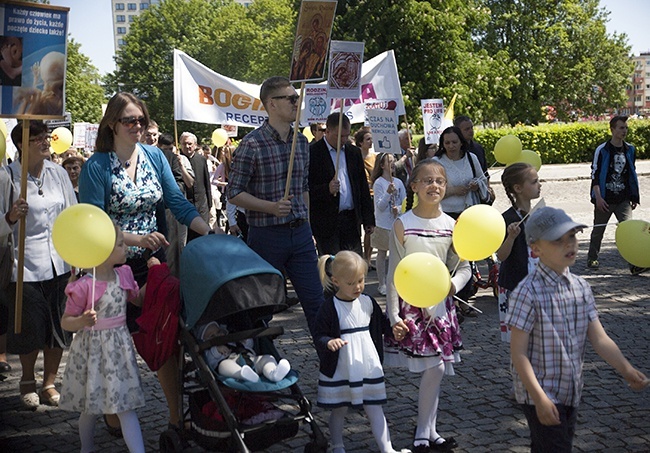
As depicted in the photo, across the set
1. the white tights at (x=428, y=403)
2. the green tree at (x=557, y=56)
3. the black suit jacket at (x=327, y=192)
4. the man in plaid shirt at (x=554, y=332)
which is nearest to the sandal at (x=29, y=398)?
the white tights at (x=428, y=403)

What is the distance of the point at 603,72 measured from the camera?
68.7 metres

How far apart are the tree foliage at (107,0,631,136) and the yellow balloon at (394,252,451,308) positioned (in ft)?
107

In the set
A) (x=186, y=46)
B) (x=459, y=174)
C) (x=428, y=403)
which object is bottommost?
(x=428, y=403)

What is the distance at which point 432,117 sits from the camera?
44.3ft

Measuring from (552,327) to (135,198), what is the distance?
2.71m

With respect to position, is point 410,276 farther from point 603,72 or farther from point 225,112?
point 603,72

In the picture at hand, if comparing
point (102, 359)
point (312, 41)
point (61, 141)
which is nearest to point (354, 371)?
point (102, 359)

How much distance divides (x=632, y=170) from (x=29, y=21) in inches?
333

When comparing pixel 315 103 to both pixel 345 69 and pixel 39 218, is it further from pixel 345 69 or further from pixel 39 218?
pixel 39 218

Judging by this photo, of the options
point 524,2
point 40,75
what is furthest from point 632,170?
point 524,2

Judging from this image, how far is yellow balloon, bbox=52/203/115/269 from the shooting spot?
4719mm

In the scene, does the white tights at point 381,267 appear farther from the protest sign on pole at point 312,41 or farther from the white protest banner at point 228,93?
the protest sign on pole at point 312,41

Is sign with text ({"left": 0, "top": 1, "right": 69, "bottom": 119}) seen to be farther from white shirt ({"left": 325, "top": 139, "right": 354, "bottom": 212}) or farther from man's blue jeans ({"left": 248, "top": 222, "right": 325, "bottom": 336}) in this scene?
white shirt ({"left": 325, "top": 139, "right": 354, "bottom": 212})

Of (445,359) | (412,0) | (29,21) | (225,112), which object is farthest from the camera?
(412,0)
